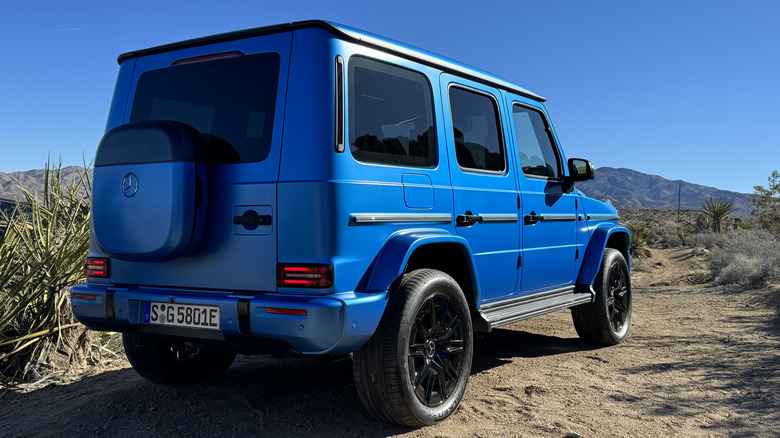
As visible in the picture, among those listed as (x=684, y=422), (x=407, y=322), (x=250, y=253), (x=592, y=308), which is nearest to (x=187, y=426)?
(x=250, y=253)

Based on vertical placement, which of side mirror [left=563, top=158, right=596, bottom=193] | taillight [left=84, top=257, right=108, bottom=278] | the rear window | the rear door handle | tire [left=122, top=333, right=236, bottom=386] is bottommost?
tire [left=122, top=333, right=236, bottom=386]

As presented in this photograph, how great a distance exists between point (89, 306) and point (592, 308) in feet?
13.5

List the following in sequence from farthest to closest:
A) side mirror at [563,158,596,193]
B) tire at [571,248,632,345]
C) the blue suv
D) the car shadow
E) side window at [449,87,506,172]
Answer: tire at [571,248,632,345]
side mirror at [563,158,596,193]
side window at [449,87,506,172]
the car shadow
the blue suv

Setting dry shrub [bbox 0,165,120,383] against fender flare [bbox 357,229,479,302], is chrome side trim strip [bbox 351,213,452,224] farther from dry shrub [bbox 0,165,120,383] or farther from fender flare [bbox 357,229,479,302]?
dry shrub [bbox 0,165,120,383]

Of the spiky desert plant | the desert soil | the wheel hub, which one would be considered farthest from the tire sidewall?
the spiky desert plant

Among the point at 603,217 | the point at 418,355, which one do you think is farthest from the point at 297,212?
the point at 603,217

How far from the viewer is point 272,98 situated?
3283mm

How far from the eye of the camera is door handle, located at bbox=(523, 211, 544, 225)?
185 inches

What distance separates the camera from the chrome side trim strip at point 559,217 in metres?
5.01

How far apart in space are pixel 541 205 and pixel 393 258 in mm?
2082

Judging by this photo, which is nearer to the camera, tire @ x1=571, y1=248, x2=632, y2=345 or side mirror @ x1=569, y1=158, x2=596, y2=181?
side mirror @ x1=569, y1=158, x2=596, y2=181

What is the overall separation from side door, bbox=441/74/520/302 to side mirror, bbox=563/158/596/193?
3.24 ft

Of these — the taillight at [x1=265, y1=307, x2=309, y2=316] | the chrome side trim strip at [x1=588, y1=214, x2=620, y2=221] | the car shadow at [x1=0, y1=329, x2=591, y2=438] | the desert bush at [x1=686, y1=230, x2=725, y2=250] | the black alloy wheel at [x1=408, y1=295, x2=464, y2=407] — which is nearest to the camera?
the taillight at [x1=265, y1=307, x2=309, y2=316]

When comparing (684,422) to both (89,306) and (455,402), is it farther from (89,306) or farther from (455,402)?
(89,306)
